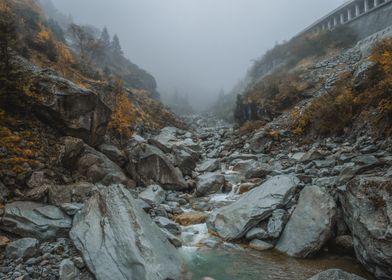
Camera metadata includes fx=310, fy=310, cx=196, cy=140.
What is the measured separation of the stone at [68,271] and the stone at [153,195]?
5.30m

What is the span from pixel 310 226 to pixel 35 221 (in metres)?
8.21

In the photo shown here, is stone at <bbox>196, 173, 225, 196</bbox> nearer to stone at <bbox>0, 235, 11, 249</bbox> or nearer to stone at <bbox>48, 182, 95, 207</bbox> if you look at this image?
stone at <bbox>48, 182, 95, 207</bbox>

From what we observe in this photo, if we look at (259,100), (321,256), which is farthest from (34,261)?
(259,100)

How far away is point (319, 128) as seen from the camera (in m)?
18.6

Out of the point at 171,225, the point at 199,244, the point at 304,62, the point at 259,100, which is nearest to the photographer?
the point at 199,244

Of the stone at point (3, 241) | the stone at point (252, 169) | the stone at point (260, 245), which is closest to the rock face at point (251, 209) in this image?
the stone at point (260, 245)

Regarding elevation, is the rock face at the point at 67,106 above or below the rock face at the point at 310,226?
above

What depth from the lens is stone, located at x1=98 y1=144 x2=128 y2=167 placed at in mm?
15052

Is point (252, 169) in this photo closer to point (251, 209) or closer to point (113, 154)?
point (251, 209)

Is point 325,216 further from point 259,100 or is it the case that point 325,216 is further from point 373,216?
point 259,100

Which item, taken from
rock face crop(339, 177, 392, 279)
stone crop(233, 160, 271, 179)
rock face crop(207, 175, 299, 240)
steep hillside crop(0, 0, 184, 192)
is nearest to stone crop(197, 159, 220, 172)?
stone crop(233, 160, 271, 179)

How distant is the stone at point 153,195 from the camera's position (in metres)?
13.1

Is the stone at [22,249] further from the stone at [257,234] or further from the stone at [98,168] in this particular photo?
the stone at [257,234]

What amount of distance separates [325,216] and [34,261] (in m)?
8.27
